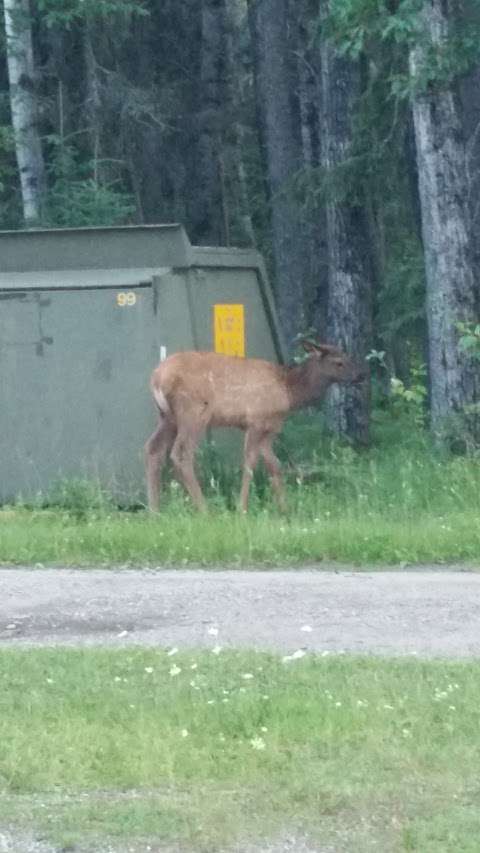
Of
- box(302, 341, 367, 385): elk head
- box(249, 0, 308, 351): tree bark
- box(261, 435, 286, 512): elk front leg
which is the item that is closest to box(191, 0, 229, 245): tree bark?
box(249, 0, 308, 351): tree bark

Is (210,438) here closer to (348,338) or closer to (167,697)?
(348,338)

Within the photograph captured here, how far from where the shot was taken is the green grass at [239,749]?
20.5 ft

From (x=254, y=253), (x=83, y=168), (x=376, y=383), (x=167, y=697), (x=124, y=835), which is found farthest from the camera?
(x=376, y=383)

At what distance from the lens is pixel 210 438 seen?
16.0m

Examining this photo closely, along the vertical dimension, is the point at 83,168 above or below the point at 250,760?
above

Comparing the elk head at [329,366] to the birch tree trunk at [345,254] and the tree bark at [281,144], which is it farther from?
the tree bark at [281,144]

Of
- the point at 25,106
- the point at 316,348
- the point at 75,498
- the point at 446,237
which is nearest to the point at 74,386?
→ the point at 75,498

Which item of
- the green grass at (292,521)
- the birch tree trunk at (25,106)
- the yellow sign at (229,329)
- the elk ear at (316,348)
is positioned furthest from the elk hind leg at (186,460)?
the birch tree trunk at (25,106)

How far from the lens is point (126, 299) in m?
15.4

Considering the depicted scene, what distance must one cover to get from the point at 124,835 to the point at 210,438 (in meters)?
9.94

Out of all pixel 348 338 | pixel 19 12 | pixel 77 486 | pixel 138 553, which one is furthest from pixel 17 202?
pixel 138 553

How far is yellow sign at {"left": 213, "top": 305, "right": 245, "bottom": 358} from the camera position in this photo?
1616 centimetres

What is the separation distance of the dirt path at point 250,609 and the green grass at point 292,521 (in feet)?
1.46

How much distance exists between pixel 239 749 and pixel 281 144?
2461 cm
